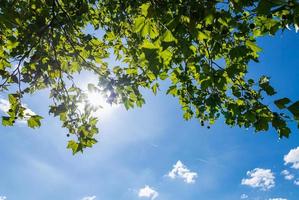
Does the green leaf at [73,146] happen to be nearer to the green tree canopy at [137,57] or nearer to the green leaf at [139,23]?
the green tree canopy at [137,57]

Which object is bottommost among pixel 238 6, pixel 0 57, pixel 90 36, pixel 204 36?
pixel 204 36

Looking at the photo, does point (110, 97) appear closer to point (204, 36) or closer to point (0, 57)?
point (0, 57)

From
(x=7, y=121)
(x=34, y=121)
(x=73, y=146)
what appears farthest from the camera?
(x=7, y=121)

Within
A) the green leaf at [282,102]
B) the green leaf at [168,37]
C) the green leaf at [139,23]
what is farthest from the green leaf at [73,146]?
the green leaf at [282,102]

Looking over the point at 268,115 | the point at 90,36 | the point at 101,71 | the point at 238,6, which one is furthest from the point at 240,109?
the point at 90,36

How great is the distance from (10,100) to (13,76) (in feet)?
2.03

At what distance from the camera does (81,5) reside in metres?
8.44

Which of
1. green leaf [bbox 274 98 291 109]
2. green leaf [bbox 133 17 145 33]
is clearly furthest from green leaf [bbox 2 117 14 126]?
green leaf [bbox 274 98 291 109]

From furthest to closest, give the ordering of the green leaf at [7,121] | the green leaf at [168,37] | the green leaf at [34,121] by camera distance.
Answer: the green leaf at [7,121] < the green leaf at [34,121] < the green leaf at [168,37]

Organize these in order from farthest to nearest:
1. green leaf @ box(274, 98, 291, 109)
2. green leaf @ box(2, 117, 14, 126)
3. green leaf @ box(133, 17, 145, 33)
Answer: green leaf @ box(2, 117, 14, 126), green leaf @ box(274, 98, 291, 109), green leaf @ box(133, 17, 145, 33)

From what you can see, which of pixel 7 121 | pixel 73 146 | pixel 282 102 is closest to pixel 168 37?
pixel 282 102

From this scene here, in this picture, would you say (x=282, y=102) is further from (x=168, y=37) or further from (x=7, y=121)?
(x=7, y=121)

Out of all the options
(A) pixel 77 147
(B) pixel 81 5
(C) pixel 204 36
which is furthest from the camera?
(B) pixel 81 5

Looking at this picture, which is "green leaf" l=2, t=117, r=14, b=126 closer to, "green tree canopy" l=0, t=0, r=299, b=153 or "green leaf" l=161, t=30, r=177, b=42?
"green tree canopy" l=0, t=0, r=299, b=153
